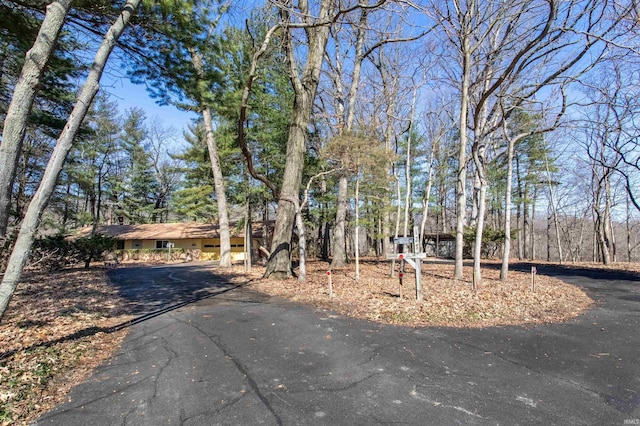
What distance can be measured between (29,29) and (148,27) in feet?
6.88

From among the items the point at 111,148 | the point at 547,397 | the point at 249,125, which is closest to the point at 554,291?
the point at 547,397

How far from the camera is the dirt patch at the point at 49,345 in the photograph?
315 cm

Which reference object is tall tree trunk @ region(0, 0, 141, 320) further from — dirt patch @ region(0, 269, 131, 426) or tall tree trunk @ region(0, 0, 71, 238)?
dirt patch @ region(0, 269, 131, 426)

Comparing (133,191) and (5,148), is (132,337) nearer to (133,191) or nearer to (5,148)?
(5,148)

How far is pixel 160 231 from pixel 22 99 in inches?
1183

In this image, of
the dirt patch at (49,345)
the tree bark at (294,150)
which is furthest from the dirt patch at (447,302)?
the dirt patch at (49,345)

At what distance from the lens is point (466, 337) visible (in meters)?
5.09

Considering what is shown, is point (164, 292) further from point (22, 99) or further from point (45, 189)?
point (22, 99)

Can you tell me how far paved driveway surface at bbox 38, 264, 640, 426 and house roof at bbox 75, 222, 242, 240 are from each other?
24971 millimetres

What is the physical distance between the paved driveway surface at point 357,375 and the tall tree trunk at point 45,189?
5.02ft

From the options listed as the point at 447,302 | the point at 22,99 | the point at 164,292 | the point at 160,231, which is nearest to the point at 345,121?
the point at 447,302

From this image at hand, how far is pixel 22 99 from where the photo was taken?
4.08 m

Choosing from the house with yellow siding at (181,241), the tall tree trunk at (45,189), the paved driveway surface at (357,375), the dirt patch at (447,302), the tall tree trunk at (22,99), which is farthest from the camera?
the house with yellow siding at (181,241)

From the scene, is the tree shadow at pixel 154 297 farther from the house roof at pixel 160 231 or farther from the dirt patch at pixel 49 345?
the house roof at pixel 160 231
